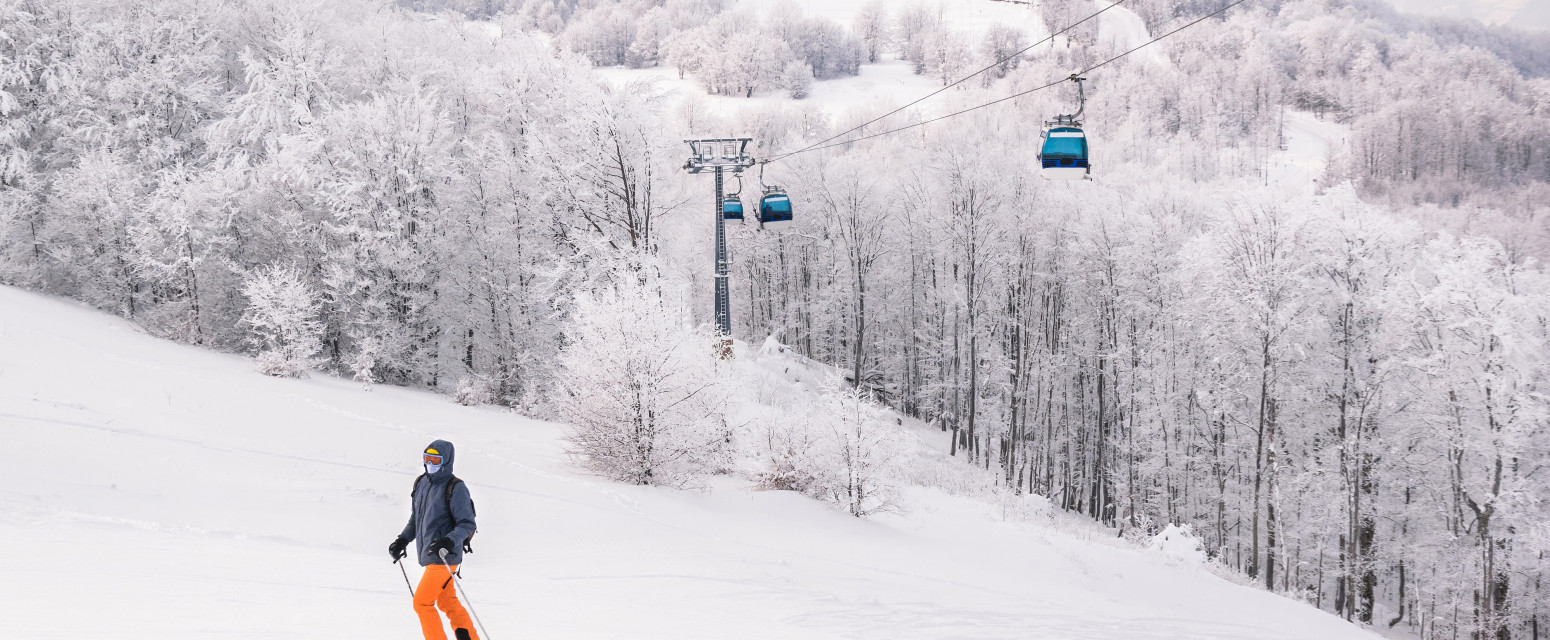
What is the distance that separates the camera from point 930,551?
14.6 meters

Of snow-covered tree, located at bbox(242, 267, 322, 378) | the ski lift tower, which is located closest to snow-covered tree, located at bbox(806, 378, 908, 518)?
the ski lift tower

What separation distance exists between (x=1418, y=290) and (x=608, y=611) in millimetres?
27486

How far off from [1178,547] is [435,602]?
712 inches

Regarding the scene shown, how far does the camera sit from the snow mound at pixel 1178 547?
18578mm

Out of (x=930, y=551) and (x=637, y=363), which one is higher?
(x=637, y=363)

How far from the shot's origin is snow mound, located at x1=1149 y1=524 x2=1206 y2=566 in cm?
1858

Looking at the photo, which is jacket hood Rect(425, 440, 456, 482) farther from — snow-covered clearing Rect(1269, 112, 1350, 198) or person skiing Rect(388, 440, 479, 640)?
snow-covered clearing Rect(1269, 112, 1350, 198)

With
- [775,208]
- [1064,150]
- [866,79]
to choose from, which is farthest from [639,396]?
[866,79]

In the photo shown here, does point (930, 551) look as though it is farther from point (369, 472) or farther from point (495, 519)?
point (369, 472)

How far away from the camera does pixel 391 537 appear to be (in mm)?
10227

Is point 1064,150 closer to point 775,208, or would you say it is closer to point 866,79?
point 775,208

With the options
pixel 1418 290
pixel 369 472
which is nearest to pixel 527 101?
pixel 369 472

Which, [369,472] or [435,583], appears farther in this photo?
[369,472]

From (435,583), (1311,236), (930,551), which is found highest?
(1311,236)
